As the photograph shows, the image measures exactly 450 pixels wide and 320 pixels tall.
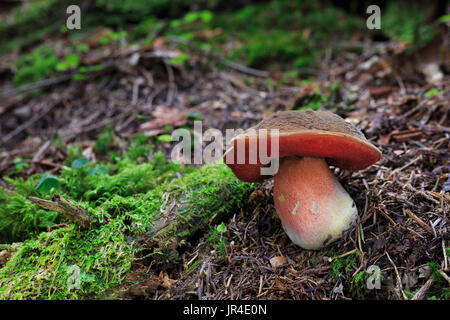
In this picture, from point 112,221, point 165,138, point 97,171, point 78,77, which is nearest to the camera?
point 112,221

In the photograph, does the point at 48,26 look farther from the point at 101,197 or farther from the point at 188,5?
the point at 101,197

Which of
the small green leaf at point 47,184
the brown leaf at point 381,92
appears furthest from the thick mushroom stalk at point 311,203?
the brown leaf at point 381,92

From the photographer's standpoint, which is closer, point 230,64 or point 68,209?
point 68,209

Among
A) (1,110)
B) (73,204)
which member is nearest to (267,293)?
(73,204)

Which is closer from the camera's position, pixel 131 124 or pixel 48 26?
pixel 131 124

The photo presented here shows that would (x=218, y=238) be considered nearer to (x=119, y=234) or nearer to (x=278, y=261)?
(x=278, y=261)

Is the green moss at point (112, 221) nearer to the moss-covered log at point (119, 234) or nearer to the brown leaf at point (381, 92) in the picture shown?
the moss-covered log at point (119, 234)

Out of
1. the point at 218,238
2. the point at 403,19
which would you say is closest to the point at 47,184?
the point at 218,238
